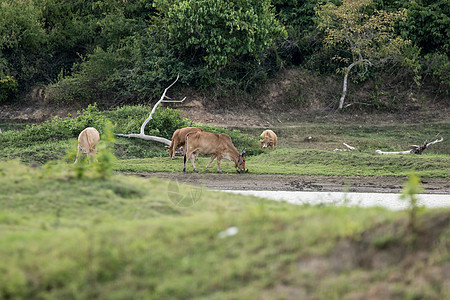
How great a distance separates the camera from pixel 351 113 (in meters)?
35.4

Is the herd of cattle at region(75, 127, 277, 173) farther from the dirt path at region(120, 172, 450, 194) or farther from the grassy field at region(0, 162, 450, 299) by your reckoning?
the grassy field at region(0, 162, 450, 299)

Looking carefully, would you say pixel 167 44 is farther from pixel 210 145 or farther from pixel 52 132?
pixel 210 145

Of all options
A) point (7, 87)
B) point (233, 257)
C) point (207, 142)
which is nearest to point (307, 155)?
point (207, 142)

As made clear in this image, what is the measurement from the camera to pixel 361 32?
35094 millimetres

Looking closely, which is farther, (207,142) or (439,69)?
(439,69)

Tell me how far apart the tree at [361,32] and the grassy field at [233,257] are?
2864cm

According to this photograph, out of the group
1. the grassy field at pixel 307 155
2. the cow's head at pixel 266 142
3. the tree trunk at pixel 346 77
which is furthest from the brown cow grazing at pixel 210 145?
the tree trunk at pixel 346 77

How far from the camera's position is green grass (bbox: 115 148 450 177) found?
59.6 ft

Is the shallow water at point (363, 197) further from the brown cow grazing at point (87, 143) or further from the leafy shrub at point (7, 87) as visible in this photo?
the leafy shrub at point (7, 87)

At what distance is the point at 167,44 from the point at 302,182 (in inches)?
801

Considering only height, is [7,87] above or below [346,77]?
below

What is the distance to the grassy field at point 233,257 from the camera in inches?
209

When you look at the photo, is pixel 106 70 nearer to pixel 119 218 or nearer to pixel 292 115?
pixel 292 115

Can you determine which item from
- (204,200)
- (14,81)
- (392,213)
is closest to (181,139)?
(204,200)
